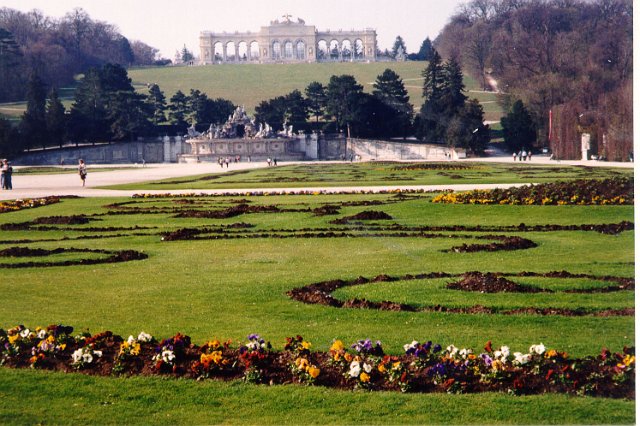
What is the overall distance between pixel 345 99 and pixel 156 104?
74.4ft

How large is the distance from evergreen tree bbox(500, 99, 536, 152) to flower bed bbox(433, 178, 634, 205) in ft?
178

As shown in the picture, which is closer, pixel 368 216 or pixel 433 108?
pixel 368 216

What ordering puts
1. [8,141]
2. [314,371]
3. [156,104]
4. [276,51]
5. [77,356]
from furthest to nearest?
[276,51], [156,104], [8,141], [77,356], [314,371]

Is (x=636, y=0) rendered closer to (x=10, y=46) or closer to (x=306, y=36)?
(x=10, y=46)

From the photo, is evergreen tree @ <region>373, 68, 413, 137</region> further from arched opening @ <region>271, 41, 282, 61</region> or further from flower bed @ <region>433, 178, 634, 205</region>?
flower bed @ <region>433, 178, 634, 205</region>

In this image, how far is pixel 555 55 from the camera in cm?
8138

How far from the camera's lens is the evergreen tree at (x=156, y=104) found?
358 feet

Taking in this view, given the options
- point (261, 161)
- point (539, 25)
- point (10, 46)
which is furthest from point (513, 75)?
point (10, 46)

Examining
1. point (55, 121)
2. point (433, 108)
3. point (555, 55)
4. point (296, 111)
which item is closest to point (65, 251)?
point (555, 55)

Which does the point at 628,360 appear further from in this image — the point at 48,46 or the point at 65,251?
the point at 48,46

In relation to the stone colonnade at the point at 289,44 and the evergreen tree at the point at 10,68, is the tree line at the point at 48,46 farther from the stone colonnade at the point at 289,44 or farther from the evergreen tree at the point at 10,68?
the stone colonnade at the point at 289,44

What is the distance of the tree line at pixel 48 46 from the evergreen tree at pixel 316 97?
2074cm

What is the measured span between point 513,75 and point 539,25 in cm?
1144

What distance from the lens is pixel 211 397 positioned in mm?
8898
